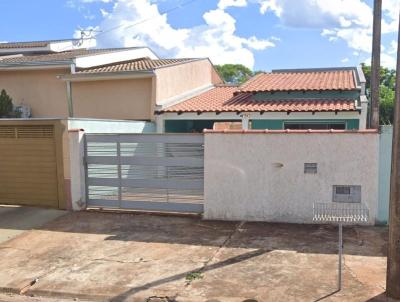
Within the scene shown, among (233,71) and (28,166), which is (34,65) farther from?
(233,71)

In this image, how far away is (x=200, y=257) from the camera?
699 centimetres

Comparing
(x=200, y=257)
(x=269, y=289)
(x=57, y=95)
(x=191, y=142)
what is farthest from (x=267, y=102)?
(x=269, y=289)

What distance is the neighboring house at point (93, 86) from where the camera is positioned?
15.2 m

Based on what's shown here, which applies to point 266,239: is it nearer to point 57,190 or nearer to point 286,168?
point 286,168

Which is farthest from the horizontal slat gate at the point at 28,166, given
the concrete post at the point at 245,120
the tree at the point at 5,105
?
the concrete post at the point at 245,120

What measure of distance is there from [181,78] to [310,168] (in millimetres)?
9695

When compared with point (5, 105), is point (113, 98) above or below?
above

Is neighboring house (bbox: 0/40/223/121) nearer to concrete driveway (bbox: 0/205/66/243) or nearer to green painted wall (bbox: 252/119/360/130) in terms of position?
green painted wall (bbox: 252/119/360/130)

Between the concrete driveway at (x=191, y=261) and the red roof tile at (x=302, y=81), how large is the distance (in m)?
7.31

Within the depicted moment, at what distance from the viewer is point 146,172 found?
9.88 metres

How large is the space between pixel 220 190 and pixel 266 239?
5.74ft

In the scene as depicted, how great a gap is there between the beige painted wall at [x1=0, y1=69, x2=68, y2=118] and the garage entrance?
5486 millimetres

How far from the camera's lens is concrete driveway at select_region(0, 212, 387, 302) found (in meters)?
5.73

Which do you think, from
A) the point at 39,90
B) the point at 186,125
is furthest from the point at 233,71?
the point at 39,90
